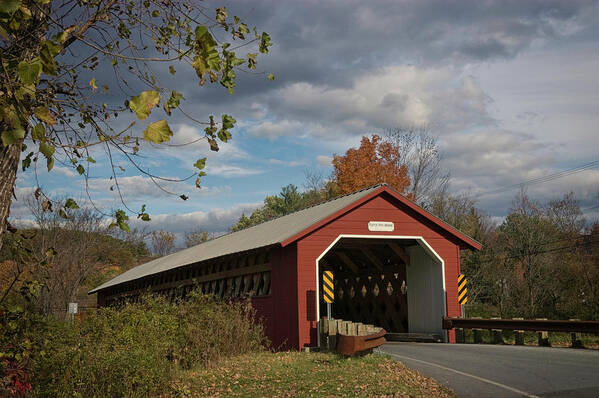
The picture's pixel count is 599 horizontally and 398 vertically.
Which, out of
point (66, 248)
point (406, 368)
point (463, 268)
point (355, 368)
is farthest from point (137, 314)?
point (463, 268)

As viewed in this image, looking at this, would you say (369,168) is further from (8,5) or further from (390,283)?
(8,5)

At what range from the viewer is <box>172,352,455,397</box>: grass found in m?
9.01

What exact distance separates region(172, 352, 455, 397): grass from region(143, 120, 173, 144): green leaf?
21.2ft

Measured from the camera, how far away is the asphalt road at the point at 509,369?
8781mm

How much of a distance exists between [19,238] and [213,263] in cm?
1386

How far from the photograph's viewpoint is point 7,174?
16.0ft

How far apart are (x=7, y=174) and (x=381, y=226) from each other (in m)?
13.1

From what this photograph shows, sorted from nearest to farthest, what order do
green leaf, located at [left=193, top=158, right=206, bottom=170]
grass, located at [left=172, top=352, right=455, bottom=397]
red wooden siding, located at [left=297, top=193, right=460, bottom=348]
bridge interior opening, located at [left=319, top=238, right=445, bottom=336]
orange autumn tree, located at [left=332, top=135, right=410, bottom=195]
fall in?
1. green leaf, located at [left=193, top=158, right=206, bottom=170]
2. grass, located at [left=172, top=352, right=455, bottom=397]
3. red wooden siding, located at [left=297, top=193, right=460, bottom=348]
4. bridge interior opening, located at [left=319, top=238, right=445, bottom=336]
5. orange autumn tree, located at [left=332, top=135, right=410, bottom=195]

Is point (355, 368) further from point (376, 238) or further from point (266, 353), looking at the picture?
point (376, 238)

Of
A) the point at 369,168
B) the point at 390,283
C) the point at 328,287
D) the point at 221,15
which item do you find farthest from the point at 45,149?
the point at 369,168

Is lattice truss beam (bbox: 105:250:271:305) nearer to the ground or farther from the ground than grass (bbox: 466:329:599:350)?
farther from the ground

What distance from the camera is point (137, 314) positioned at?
1250cm

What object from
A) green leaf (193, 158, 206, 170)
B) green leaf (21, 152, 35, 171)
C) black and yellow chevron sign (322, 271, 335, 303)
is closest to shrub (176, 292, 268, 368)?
black and yellow chevron sign (322, 271, 335, 303)

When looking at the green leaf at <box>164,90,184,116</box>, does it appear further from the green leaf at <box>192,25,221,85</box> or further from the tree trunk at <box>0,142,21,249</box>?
the tree trunk at <box>0,142,21,249</box>
